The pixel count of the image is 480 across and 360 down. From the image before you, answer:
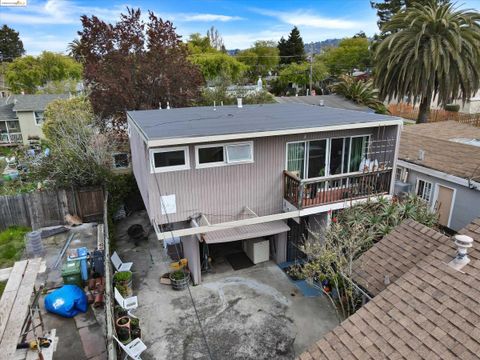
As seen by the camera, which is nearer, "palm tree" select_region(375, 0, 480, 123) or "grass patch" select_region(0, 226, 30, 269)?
A: "grass patch" select_region(0, 226, 30, 269)

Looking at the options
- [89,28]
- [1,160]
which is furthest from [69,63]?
[89,28]

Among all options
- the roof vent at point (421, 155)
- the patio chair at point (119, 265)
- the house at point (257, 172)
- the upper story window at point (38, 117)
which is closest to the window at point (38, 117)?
the upper story window at point (38, 117)

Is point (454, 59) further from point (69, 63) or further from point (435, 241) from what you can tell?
point (69, 63)

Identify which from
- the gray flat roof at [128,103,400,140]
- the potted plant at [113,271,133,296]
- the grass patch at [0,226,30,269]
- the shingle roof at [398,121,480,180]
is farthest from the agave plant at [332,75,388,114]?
the grass patch at [0,226,30,269]

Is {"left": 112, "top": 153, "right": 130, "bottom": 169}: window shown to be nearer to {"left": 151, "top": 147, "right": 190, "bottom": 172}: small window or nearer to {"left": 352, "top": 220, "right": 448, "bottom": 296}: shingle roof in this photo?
{"left": 151, "top": 147, "right": 190, "bottom": 172}: small window

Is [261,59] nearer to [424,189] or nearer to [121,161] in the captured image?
[121,161]
